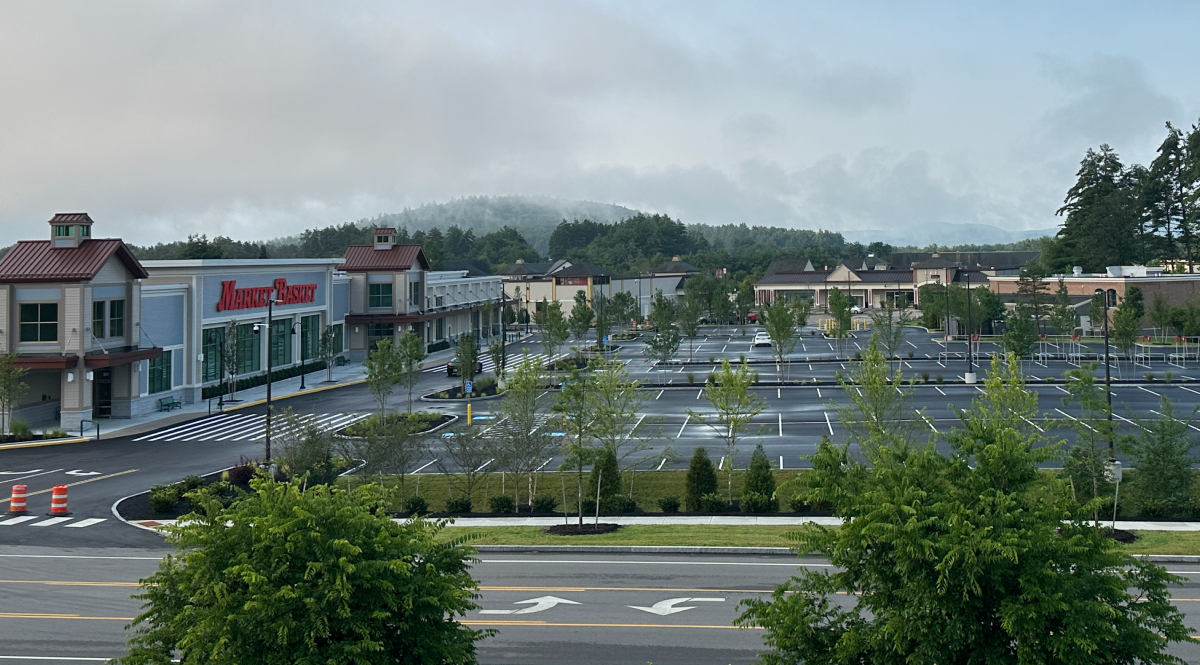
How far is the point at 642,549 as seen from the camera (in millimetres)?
24516

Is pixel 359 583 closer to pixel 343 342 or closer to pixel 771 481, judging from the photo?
pixel 771 481

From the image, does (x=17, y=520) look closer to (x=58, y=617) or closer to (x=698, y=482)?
(x=58, y=617)

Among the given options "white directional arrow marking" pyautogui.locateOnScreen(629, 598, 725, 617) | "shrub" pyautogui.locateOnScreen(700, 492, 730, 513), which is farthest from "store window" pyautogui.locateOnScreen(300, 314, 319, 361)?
"white directional arrow marking" pyautogui.locateOnScreen(629, 598, 725, 617)

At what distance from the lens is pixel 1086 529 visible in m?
11.3

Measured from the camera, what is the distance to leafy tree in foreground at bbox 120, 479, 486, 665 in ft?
34.1

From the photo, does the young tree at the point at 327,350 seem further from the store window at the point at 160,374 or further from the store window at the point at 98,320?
the store window at the point at 98,320

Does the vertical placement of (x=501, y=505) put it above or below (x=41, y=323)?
below

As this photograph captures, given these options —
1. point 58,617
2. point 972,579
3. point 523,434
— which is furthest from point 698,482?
point 972,579

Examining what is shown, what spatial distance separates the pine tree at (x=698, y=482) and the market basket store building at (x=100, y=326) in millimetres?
19950

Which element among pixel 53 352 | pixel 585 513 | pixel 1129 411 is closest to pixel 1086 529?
pixel 585 513

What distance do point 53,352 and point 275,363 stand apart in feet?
66.7

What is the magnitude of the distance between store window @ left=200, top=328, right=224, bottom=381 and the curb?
1539 inches

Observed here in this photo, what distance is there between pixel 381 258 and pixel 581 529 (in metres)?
59.8

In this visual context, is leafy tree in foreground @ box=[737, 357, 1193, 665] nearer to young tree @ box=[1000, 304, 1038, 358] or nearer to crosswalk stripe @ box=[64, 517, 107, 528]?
crosswalk stripe @ box=[64, 517, 107, 528]
